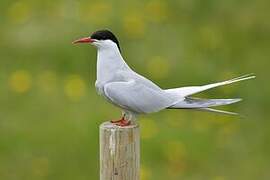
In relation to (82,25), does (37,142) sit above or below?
below

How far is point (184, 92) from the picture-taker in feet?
13.5

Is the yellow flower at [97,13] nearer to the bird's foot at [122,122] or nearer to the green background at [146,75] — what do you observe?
the green background at [146,75]

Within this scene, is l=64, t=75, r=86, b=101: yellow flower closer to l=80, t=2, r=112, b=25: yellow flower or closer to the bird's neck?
l=80, t=2, r=112, b=25: yellow flower

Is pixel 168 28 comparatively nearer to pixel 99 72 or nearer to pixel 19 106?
pixel 19 106

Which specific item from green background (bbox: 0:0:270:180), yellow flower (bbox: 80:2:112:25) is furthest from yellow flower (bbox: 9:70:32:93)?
yellow flower (bbox: 80:2:112:25)

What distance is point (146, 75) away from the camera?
324 inches

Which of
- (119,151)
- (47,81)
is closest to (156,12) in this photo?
(47,81)

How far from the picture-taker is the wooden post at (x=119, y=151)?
150 inches

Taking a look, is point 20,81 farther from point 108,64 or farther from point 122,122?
point 122,122

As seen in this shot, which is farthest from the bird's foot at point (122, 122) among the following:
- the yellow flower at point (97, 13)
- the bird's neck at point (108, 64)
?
the yellow flower at point (97, 13)

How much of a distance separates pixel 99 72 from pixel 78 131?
303 cm

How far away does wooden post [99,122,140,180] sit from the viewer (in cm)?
382

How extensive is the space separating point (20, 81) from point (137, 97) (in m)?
4.07

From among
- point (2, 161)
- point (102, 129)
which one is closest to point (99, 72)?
point (102, 129)
